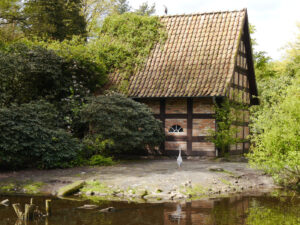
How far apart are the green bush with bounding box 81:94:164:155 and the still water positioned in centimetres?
548

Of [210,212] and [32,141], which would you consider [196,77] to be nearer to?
[32,141]

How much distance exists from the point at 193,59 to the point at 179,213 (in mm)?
10752

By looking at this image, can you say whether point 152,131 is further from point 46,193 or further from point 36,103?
point 46,193

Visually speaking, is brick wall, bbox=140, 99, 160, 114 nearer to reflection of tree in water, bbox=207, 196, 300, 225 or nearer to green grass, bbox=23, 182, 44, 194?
green grass, bbox=23, 182, 44, 194

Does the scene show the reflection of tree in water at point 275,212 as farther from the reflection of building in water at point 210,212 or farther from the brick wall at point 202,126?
the brick wall at point 202,126

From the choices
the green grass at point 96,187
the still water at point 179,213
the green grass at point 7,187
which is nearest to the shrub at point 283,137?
the still water at point 179,213

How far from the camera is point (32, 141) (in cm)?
1241

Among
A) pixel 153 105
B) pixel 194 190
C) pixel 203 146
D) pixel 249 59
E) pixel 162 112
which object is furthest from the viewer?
pixel 249 59

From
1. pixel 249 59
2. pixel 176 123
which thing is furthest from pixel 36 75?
pixel 249 59

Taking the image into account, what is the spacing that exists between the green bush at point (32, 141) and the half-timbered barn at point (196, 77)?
15.7ft

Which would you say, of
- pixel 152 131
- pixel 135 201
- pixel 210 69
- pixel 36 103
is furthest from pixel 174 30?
pixel 135 201

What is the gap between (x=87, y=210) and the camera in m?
8.01

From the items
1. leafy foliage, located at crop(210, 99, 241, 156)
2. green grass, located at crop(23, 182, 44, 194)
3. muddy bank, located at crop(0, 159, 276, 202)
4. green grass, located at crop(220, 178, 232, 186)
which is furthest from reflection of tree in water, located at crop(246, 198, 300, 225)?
leafy foliage, located at crop(210, 99, 241, 156)

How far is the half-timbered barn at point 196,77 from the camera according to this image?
1645 centimetres
